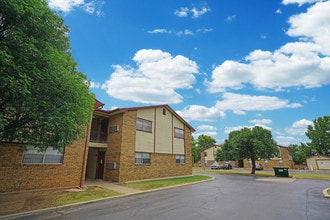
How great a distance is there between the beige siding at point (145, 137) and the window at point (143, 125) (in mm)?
305

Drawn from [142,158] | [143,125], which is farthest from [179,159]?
[143,125]

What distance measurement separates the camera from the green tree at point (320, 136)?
51.7 m

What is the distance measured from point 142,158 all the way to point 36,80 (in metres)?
12.6

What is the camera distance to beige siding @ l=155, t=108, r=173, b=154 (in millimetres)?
19688

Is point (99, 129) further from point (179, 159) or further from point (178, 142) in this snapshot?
point (179, 159)

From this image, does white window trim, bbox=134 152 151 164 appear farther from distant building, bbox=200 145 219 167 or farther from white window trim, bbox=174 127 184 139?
distant building, bbox=200 145 219 167

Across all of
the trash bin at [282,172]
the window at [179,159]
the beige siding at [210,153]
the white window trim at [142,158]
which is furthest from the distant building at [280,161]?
the white window trim at [142,158]

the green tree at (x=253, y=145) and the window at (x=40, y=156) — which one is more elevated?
the green tree at (x=253, y=145)


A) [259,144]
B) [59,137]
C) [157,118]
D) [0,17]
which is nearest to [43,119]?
[59,137]

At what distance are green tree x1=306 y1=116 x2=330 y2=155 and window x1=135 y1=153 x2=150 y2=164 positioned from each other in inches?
2212

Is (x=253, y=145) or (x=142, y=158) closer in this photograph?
(x=142, y=158)

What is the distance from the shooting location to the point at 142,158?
1761cm

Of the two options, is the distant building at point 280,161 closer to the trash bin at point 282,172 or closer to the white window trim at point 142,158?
the trash bin at point 282,172

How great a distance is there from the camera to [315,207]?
8.21 m
